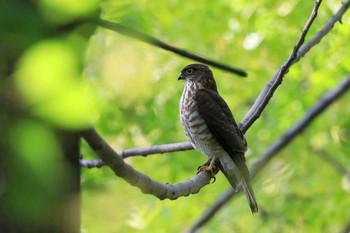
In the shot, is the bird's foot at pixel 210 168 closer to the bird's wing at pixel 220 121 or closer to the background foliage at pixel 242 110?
the bird's wing at pixel 220 121

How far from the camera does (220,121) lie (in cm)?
573

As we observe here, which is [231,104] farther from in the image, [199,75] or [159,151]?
[159,151]

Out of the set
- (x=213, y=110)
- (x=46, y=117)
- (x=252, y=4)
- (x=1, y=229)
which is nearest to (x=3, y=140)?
(x=46, y=117)

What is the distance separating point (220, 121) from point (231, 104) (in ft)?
10.0

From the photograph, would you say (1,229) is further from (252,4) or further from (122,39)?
(252,4)

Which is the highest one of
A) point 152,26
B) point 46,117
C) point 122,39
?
point 46,117

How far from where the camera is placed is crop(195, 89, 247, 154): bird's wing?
5445 mm

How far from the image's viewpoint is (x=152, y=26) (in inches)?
285

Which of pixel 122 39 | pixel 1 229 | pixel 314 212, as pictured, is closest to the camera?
pixel 1 229

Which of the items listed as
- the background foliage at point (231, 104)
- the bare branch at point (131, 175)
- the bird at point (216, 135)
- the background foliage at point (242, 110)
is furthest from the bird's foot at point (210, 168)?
the background foliage at point (242, 110)

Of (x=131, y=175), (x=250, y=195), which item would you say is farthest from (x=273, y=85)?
(x=131, y=175)

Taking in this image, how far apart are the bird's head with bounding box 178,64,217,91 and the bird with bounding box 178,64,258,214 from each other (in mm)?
404

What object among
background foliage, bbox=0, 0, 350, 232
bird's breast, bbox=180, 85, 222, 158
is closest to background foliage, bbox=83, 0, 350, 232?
background foliage, bbox=0, 0, 350, 232

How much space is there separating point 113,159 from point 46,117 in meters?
0.67
